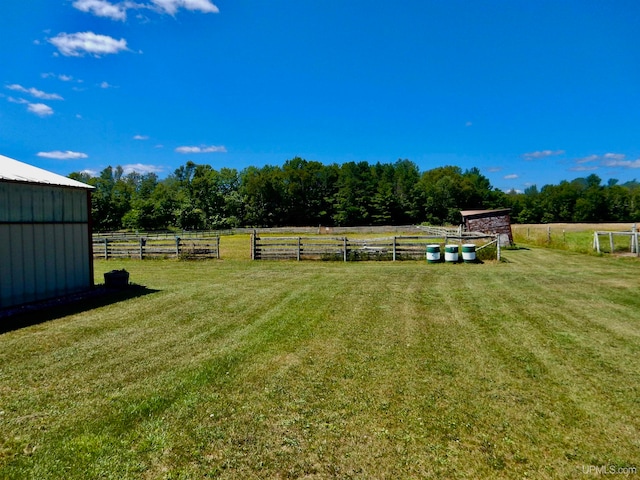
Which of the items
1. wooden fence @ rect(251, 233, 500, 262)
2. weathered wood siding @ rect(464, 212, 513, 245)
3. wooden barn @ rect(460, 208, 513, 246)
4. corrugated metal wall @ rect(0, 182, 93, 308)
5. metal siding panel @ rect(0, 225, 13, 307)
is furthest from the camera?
weathered wood siding @ rect(464, 212, 513, 245)

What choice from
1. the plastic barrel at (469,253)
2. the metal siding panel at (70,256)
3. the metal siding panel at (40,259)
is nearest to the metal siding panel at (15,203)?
the metal siding panel at (40,259)

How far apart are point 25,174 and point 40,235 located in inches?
67.9

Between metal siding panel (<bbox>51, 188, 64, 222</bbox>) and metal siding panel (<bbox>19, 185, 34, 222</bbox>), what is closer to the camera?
metal siding panel (<bbox>19, 185, 34, 222</bbox>)

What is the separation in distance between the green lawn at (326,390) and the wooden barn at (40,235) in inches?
87.4

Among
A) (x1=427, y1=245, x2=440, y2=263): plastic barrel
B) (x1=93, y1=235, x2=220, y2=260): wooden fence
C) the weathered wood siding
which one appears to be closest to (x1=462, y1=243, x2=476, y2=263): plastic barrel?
(x1=427, y1=245, x2=440, y2=263): plastic barrel

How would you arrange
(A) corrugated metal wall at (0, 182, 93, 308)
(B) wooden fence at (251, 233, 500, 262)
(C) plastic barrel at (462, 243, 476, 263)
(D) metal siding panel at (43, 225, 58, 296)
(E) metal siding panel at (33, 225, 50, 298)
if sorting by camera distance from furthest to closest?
1. (B) wooden fence at (251, 233, 500, 262)
2. (C) plastic barrel at (462, 243, 476, 263)
3. (D) metal siding panel at (43, 225, 58, 296)
4. (E) metal siding panel at (33, 225, 50, 298)
5. (A) corrugated metal wall at (0, 182, 93, 308)

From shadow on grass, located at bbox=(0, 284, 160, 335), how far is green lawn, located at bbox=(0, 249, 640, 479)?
1.76 ft

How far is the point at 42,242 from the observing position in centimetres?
1016

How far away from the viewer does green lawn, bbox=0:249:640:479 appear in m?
3.51

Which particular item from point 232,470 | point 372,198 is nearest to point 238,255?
point 232,470

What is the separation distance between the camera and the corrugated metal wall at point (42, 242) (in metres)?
9.23

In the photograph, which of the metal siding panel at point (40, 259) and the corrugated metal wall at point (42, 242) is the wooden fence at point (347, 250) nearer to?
the corrugated metal wall at point (42, 242)

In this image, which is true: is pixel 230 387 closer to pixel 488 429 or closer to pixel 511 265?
pixel 488 429

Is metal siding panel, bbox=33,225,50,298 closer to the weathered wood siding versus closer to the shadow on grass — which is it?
the shadow on grass
